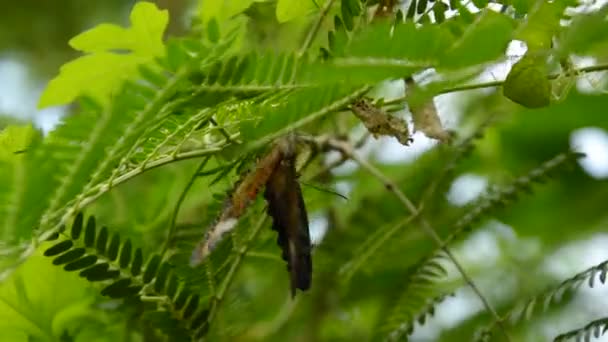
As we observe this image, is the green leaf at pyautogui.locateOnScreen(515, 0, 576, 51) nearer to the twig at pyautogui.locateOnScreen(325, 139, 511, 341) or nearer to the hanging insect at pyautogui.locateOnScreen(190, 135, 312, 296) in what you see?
the hanging insect at pyautogui.locateOnScreen(190, 135, 312, 296)

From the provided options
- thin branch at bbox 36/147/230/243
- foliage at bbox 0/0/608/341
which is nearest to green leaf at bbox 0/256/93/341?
foliage at bbox 0/0/608/341

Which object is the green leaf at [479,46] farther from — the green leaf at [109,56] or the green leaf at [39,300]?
the green leaf at [39,300]

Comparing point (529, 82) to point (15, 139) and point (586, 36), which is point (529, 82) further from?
point (15, 139)

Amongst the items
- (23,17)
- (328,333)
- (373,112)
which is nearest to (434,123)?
(373,112)

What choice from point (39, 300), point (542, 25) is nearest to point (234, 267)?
point (39, 300)

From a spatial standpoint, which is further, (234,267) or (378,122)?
(234,267)

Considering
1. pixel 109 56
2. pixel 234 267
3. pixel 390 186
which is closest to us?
pixel 109 56

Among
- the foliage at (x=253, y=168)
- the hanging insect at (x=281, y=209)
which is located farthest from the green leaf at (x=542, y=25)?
the hanging insect at (x=281, y=209)

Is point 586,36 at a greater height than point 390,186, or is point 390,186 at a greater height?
point 586,36

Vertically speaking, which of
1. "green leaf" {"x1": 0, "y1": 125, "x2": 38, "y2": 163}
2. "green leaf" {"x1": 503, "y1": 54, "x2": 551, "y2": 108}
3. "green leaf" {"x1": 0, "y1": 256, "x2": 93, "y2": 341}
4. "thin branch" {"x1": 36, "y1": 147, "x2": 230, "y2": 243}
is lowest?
"green leaf" {"x1": 0, "y1": 256, "x2": 93, "y2": 341}
